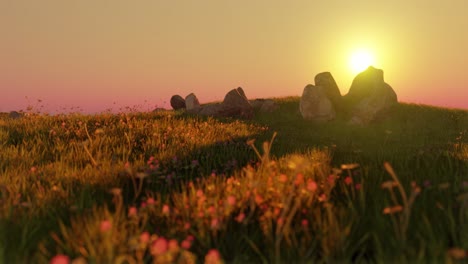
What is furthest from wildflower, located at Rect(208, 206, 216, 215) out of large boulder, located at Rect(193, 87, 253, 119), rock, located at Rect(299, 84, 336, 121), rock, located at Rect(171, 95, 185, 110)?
rock, located at Rect(171, 95, 185, 110)

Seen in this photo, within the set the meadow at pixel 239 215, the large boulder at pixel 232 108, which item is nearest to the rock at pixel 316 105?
the large boulder at pixel 232 108

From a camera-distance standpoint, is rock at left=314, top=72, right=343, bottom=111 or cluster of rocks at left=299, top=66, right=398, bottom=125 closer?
cluster of rocks at left=299, top=66, right=398, bottom=125

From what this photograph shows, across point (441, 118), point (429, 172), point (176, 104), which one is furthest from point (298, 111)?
point (429, 172)

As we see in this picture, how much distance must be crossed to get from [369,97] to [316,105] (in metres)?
3.05

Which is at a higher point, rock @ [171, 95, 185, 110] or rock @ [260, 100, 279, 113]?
rock @ [171, 95, 185, 110]

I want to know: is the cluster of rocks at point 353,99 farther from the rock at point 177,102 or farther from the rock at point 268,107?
the rock at point 177,102

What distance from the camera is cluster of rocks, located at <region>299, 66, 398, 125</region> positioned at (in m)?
21.3

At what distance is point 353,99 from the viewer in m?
23.4

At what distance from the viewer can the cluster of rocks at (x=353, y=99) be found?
21.3m

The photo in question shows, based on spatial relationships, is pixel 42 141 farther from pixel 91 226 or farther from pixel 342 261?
pixel 342 261

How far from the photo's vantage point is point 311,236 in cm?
342

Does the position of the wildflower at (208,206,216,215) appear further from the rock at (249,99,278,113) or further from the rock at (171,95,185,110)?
the rock at (171,95,185,110)

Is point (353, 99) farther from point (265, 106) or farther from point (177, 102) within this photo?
point (177, 102)

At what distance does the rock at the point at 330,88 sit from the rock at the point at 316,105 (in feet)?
4.11
